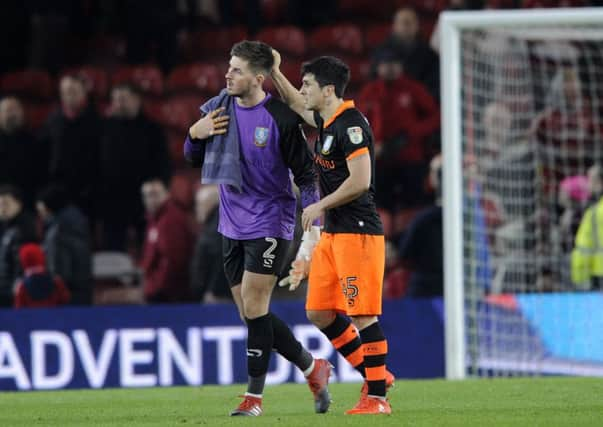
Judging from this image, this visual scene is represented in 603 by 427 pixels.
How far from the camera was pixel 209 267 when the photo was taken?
489 inches

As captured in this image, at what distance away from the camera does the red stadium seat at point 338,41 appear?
15766 mm

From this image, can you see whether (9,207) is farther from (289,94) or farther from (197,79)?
(289,94)

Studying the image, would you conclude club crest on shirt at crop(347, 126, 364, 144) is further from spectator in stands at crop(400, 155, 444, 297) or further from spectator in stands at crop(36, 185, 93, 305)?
spectator in stands at crop(36, 185, 93, 305)

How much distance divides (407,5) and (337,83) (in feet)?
30.7

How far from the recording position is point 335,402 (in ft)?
27.5

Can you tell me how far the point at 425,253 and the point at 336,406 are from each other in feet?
13.8

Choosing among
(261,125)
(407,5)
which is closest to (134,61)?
→ (407,5)

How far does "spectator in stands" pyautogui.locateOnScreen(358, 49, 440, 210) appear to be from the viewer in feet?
43.8

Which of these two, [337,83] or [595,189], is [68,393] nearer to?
[337,83]

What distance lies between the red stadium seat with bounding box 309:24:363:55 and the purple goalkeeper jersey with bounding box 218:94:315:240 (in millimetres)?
8456

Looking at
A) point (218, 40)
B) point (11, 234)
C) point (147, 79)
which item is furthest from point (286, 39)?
point (11, 234)

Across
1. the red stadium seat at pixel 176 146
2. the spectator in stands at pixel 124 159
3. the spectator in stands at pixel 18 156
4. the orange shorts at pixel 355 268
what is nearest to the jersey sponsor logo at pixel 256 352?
the orange shorts at pixel 355 268

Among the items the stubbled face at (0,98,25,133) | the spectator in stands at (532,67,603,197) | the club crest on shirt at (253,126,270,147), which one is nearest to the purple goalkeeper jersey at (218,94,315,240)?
the club crest on shirt at (253,126,270,147)

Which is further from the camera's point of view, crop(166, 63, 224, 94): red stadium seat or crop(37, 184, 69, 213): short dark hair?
crop(166, 63, 224, 94): red stadium seat
